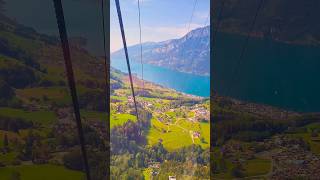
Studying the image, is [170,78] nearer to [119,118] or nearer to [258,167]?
[119,118]

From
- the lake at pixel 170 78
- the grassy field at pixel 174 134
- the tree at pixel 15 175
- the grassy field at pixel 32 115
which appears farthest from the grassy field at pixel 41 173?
the grassy field at pixel 174 134

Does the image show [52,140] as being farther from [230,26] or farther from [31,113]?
[230,26]

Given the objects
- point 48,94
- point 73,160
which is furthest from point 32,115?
point 73,160

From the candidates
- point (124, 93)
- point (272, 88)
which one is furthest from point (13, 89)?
point (124, 93)

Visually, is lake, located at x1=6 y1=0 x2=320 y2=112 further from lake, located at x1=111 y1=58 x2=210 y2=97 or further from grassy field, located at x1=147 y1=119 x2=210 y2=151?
grassy field, located at x1=147 y1=119 x2=210 y2=151

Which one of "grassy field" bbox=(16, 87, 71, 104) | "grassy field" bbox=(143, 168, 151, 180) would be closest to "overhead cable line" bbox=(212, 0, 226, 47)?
"grassy field" bbox=(16, 87, 71, 104)

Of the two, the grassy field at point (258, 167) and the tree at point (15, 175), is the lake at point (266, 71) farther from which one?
the tree at point (15, 175)
